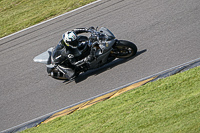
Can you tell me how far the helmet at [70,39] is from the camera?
977cm

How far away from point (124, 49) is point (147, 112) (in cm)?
351

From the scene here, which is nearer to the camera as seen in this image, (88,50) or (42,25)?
(88,50)

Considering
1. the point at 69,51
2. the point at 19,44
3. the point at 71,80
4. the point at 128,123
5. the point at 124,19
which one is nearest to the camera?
the point at 128,123

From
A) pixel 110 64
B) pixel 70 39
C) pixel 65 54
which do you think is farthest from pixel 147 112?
pixel 65 54

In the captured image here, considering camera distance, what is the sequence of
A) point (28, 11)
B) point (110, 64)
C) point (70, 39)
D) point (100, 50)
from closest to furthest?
point (70, 39), point (100, 50), point (110, 64), point (28, 11)

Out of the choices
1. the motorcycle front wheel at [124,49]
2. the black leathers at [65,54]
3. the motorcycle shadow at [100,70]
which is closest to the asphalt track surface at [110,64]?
the motorcycle shadow at [100,70]

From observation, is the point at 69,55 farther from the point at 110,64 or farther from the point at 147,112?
the point at 147,112

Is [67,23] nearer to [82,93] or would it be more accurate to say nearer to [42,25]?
[42,25]

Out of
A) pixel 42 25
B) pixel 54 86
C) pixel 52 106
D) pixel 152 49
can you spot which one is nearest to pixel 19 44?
pixel 42 25

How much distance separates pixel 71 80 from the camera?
431 inches

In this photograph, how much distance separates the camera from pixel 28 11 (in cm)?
1705

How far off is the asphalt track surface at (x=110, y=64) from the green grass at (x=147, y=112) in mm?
1290

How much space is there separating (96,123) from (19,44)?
775 cm

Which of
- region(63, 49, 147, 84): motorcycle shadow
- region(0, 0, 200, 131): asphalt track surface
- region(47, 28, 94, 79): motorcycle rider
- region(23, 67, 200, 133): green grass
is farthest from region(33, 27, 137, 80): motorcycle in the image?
region(23, 67, 200, 133): green grass
